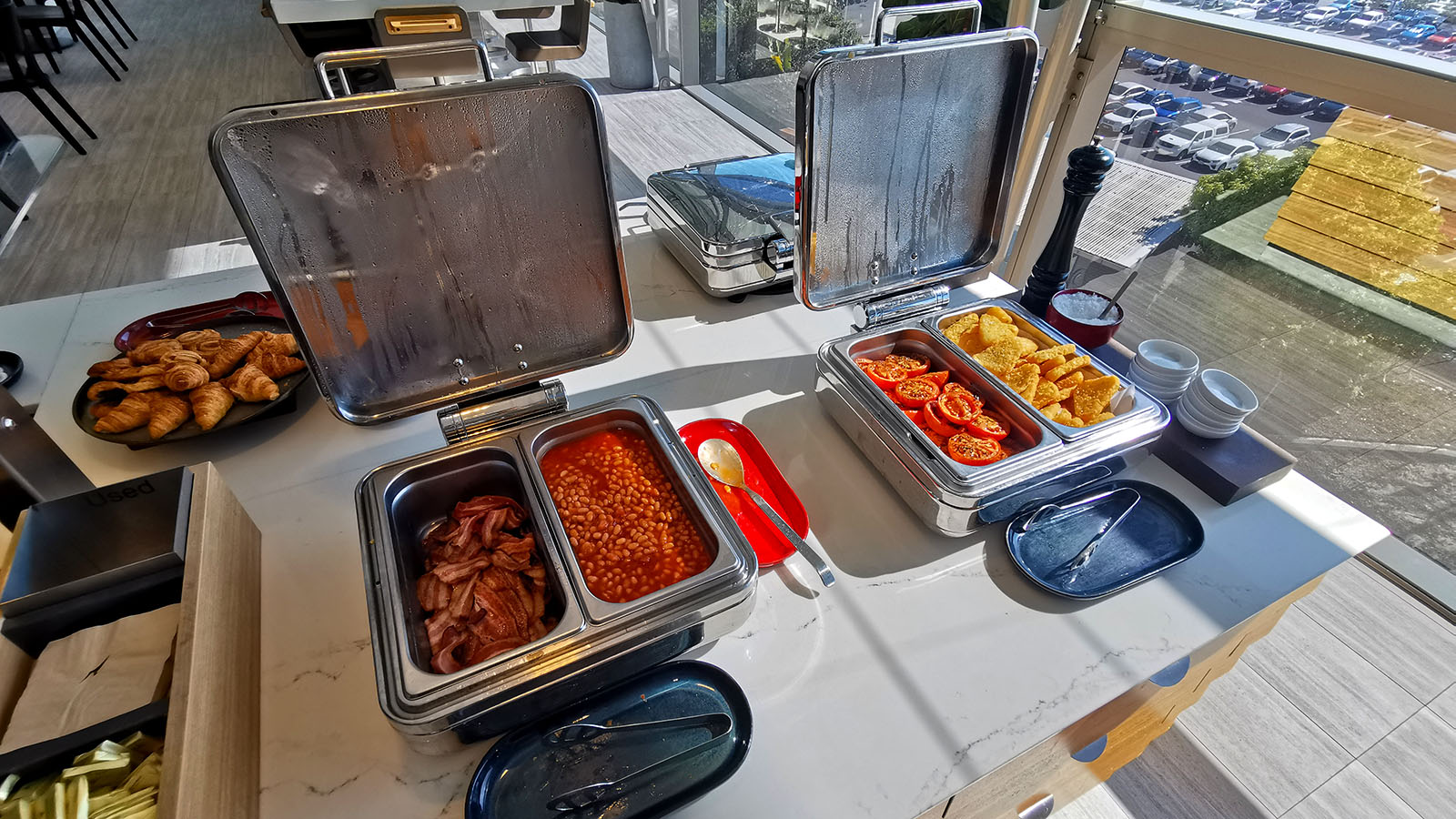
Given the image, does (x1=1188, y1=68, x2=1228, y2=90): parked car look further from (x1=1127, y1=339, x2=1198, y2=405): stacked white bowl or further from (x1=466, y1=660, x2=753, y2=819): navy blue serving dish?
(x1=466, y1=660, x2=753, y2=819): navy blue serving dish

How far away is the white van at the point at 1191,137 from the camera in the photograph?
1.98 m

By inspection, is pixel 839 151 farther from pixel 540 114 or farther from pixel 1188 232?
pixel 1188 232

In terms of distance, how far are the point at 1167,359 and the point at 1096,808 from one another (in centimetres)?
→ 99

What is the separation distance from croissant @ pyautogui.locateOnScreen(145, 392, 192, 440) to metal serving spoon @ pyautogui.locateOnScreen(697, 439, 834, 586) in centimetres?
85

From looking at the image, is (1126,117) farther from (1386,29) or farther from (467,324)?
(467,324)

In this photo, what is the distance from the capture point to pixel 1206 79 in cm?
192

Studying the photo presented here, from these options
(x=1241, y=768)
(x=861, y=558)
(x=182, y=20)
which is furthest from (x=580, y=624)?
(x=182, y=20)

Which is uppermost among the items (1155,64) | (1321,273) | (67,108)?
(1155,64)

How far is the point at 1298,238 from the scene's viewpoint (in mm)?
1852

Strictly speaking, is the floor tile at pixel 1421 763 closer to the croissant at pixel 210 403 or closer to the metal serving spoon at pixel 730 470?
the metal serving spoon at pixel 730 470

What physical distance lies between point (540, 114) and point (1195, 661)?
48.0 inches

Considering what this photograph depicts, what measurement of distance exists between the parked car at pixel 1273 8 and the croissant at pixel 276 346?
2.37 m

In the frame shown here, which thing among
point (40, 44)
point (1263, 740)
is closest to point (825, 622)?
point (1263, 740)

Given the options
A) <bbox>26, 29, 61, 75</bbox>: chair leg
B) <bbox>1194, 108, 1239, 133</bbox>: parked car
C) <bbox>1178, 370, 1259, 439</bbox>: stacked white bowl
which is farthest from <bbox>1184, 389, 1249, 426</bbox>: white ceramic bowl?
<bbox>26, 29, 61, 75</bbox>: chair leg
